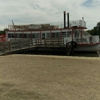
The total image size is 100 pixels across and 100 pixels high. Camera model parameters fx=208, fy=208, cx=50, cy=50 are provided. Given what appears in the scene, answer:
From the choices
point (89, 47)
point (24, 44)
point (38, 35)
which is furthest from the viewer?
point (38, 35)

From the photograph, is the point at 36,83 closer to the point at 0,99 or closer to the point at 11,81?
the point at 11,81

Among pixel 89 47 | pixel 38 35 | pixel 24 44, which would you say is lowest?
pixel 89 47

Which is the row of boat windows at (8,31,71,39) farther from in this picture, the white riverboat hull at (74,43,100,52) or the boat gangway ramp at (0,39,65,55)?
the white riverboat hull at (74,43,100,52)

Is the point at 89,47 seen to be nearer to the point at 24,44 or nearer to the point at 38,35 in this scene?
the point at 38,35

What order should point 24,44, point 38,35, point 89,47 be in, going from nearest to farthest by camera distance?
point 24,44, point 89,47, point 38,35

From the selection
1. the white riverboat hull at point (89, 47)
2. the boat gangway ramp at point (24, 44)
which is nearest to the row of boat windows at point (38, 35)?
the boat gangway ramp at point (24, 44)

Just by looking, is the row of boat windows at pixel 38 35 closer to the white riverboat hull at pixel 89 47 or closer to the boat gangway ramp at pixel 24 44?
the boat gangway ramp at pixel 24 44

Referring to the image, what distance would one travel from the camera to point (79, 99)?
15.7 ft

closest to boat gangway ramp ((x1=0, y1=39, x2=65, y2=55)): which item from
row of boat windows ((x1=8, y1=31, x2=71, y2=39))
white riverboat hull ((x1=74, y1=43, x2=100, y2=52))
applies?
row of boat windows ((x1=8, y1=31, x2=71, y2=39))

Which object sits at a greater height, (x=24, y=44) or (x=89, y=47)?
(x=24, y=44)

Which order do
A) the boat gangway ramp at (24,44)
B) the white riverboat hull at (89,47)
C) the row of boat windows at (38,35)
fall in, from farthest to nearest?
the row of boat windows at (38,35), the white riverboat hull at (89,47), the boat gangway ramp at (24,44)

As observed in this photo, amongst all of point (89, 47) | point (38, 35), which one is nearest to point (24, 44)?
point (38, 35)

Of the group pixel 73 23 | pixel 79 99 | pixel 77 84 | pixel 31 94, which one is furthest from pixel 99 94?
pixel 73 23

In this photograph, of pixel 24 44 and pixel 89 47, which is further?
pixel 89 47
